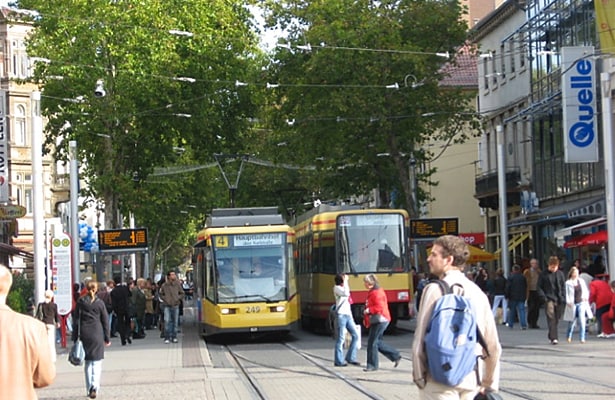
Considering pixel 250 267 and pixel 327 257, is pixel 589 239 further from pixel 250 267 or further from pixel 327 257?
pixel 250 267

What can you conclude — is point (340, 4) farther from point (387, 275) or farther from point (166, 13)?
point (387, 275)

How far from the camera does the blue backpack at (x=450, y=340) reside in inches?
315

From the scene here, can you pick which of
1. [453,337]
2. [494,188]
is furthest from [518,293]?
[453,337]

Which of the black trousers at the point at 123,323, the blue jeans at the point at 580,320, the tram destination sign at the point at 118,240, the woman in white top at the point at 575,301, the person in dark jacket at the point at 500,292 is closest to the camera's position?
the blue jeans at the point at 580,320

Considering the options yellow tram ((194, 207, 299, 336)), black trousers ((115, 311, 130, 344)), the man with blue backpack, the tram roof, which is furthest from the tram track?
the man with blue backpack

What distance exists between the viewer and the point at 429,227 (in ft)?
135

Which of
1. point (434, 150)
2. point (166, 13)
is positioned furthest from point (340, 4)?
point (434, 150)

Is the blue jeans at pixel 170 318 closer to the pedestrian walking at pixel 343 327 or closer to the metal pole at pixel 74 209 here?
the metal pole at pixel 74 209

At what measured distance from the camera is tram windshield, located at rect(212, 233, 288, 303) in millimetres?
32375

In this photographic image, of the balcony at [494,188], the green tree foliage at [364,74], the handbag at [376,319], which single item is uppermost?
the green tree foliage at [364,74]

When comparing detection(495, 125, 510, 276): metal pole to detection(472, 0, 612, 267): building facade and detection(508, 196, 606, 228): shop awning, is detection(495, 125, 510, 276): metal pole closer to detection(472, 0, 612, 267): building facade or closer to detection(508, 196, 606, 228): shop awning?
detection(472, 0, 612, 267): building facade

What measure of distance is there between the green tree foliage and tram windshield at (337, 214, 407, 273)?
12507 millimetres

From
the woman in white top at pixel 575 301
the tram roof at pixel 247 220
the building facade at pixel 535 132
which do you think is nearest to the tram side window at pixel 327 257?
the tram roof at pixel 247 220

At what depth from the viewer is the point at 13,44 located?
67375 mm
